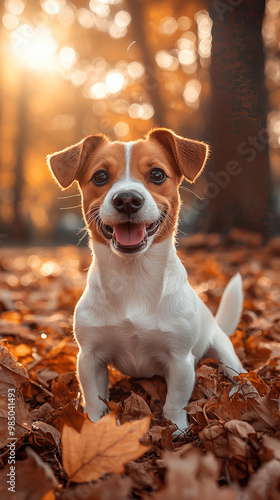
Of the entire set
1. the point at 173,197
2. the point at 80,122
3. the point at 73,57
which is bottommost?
the point at 80,122

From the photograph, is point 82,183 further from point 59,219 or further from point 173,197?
point 59,219

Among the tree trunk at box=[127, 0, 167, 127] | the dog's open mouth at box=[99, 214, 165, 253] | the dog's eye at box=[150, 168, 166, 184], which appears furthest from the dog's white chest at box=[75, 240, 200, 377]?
the tree trunk at box=[127, 0, 167, 127]

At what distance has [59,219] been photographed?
2438 cm

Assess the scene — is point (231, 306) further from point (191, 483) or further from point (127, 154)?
point (191, 483)

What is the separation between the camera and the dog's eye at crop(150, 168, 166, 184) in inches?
95.6

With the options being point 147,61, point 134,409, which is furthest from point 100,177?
point 147,61

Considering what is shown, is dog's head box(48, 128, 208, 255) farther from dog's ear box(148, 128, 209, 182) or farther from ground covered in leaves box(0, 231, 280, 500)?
ground covered in leaves box(0, 231, 280, 500)

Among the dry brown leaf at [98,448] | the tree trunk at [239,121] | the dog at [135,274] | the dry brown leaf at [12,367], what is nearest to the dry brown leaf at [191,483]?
the dry brown leaf at [98,448]

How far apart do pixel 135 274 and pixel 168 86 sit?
33.8ft

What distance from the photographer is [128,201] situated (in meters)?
2.10

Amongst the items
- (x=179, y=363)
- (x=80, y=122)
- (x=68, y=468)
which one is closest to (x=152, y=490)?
(x=68, y=468)

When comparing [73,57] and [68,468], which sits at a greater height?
[73,57]

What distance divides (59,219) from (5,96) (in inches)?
283

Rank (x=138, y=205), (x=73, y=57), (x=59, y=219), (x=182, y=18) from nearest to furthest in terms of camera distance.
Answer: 1. (x=138, y=205)
2. (x=182, y=18)
3. (x=73, y=57)
4. (x=59, y=219)
